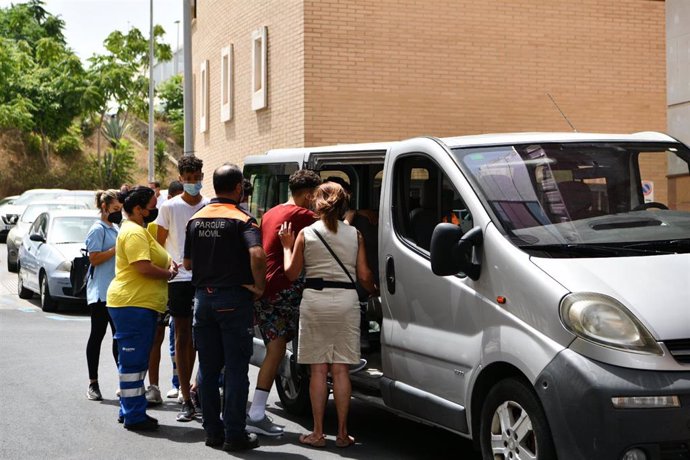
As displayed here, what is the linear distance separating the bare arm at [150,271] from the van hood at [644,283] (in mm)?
3486

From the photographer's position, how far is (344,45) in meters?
19.3

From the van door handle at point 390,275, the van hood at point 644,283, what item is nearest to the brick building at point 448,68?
the van door handle at point 390,275

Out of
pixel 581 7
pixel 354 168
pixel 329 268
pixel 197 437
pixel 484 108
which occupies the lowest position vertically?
pixel 197 437

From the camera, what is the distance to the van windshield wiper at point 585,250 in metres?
5.84

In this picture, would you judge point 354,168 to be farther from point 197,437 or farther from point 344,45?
point 344,45

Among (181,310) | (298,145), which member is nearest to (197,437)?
(181,310)

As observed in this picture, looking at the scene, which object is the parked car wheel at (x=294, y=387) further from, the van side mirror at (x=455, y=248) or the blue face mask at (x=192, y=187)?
the van side mirror at (x=455, y=248)

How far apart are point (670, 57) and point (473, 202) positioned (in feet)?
28.3

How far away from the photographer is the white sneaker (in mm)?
9469

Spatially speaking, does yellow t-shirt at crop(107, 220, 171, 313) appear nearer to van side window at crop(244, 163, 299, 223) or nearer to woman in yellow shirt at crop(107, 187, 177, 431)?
woman in yellow shirt at crop(107, 187, 177, 431)

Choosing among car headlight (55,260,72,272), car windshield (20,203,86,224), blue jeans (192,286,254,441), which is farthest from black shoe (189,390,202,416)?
car windshield (20,203,86,224)

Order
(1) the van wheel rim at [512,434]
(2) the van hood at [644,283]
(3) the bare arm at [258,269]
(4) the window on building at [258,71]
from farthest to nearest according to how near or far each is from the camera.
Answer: (4) the window on building at [258,71], (3) the bare arm at [258,269], (1) the van wheel rim at [512,434], (2) the van hood at [644,283]

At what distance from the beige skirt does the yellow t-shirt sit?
1470mm

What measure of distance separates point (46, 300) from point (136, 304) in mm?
9003
